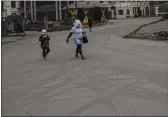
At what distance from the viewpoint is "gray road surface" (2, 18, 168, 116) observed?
25.5 feet

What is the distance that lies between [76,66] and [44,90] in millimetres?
4077

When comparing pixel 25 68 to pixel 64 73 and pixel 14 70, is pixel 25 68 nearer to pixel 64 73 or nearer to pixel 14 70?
pixel 14 70

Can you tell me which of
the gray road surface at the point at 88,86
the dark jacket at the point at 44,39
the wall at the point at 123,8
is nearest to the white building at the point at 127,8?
the wall at the point at 123,8

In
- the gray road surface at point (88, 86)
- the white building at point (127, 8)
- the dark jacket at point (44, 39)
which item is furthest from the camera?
the white building at point (127, 8)

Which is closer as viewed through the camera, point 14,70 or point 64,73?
point 64,73

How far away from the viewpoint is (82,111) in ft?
24.7

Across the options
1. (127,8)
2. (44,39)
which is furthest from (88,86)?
(127,8)

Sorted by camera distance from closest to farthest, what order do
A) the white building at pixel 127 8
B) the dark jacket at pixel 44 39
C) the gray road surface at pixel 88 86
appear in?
the gray road surface at pixel 88 86 < the dark jacket at pixel 44 39 < the white building at pixel 127 8

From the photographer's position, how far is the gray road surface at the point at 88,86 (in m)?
7.77

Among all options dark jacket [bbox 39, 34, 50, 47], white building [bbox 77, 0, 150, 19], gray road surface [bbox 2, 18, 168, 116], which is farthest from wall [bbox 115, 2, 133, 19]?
dark jacket [bbox 39, 34, 50, 47]

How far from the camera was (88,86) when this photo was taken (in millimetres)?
10016

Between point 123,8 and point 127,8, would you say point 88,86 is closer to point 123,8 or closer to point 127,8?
point 123,8

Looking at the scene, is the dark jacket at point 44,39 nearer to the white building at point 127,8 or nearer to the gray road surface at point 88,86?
the gray road surface at point 88,86

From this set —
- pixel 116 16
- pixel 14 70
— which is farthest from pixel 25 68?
Answer: pixel 116 16
